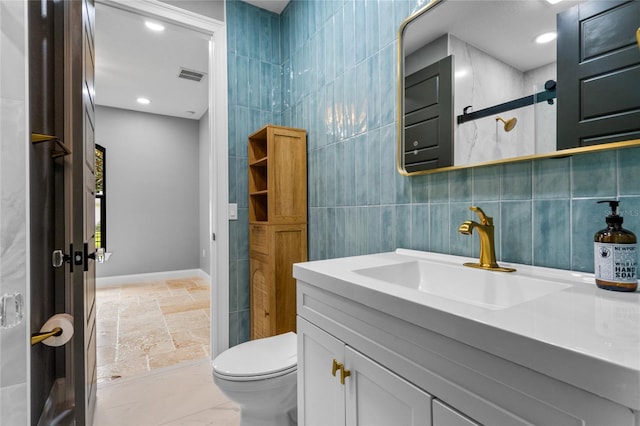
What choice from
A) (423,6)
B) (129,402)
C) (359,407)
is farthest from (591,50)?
(129,402)

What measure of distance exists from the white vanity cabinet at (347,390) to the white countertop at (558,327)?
0.56ft

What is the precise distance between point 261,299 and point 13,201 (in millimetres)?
1568

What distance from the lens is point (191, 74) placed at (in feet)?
12.3

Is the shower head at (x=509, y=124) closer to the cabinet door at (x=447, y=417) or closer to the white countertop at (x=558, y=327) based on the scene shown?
the white countertop at (x=558, y=327)

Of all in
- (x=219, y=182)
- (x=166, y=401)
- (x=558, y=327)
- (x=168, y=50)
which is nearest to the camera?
(x=558, y=327)

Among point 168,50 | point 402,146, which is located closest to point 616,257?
point 402,146

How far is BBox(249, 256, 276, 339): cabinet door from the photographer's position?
6.47ft

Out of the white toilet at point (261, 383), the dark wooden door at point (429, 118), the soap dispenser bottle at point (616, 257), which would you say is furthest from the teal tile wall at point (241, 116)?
the soap dispenser bottle at point (616, 257)

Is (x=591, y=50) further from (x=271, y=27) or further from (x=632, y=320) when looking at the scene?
(x=271, y=27)

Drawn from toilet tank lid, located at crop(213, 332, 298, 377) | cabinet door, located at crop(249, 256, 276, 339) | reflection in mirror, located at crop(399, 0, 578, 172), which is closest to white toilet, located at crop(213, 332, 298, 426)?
toilet tank lid, located at crop(213, 332, 298, 377)

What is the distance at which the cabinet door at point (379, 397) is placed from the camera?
0.67 m

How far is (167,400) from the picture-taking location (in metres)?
1.85

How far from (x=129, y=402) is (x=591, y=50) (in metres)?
2.61

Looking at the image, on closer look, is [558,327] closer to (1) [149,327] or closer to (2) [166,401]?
(2) [166,401]
